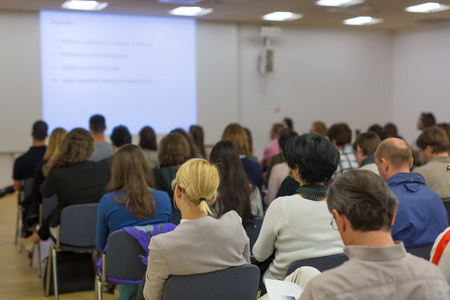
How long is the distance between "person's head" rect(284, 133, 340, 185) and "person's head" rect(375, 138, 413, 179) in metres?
0.50

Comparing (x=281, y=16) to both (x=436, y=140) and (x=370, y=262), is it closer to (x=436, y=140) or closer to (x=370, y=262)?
(x=436, y=140)

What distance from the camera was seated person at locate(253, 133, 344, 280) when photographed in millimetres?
2471

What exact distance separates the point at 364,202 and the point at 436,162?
300cm

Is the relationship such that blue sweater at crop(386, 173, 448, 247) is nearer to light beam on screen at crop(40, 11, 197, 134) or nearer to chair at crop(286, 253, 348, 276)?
chair at crop(286, 253, 348, 276)

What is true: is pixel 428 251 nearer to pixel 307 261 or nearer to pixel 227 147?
pixel 307 261

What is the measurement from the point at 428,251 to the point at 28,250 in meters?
4.05

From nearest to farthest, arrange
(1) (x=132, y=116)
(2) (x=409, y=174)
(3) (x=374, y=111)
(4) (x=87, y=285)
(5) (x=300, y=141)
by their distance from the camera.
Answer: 1. (5) (x=300, y=141)
2. (2) (x=409, y=174)
3. (4) (x=87, y=285)
4. (1) (x=132, y=116)
5. (3) (x=374, y=111)

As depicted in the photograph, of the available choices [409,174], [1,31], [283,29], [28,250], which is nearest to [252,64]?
[283,29]

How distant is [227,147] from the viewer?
141 inches

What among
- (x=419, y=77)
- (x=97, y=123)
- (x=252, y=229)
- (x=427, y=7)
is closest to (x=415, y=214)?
(x=252, y=229)

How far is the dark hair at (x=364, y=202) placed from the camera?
4.59 ft

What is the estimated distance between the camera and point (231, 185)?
3.45 metres

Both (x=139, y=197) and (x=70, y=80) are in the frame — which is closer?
(x=139, y=197)

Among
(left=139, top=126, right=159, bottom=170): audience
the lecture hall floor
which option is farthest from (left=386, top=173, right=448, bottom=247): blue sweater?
(left=139, top=126, right=159, bottom=170): audience
